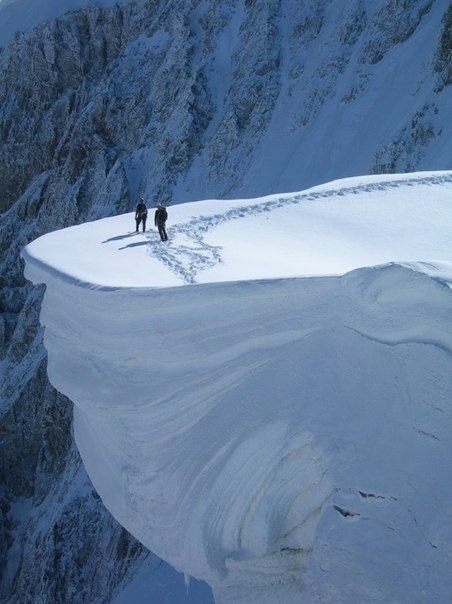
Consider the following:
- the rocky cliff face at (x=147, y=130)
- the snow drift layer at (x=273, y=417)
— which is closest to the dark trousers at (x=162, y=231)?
the snow drift layer at (x=273, y=417)

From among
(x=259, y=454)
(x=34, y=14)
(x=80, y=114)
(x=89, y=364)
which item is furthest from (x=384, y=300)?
(x=34, y=14)

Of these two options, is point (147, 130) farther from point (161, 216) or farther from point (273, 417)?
point (273, 417)

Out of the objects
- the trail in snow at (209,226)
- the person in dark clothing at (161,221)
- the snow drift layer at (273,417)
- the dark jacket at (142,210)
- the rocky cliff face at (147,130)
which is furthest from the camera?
the rocky cliff face at (147,130)

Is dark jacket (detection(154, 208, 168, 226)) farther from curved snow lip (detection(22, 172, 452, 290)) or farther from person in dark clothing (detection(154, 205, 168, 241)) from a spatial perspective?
curved snow lip (detection(22, 172, 452, 290))

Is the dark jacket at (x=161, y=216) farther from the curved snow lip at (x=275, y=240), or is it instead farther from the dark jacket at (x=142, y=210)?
the dark jacket at (x=142, y=210)

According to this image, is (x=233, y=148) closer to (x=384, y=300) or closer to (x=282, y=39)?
(x=282, y=39)

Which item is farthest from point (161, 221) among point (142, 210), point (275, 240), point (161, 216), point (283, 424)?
point (283, 424)
